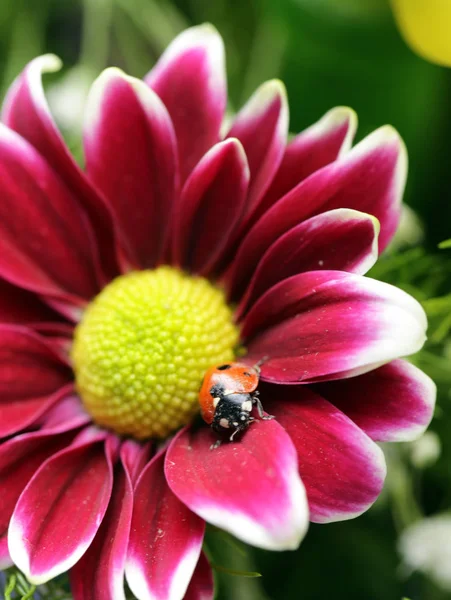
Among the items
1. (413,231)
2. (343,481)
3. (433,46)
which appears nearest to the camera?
(343,481)

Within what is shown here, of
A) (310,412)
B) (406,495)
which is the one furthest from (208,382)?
(406,495)

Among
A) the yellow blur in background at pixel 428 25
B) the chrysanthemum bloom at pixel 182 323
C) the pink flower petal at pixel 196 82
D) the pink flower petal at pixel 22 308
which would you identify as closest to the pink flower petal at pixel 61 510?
the chrysanthemum bloom at pixel 182 323

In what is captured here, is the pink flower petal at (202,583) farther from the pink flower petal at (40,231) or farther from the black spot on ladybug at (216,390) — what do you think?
the pink flower petal at (40,231)

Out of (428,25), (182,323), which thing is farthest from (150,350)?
(428,25)

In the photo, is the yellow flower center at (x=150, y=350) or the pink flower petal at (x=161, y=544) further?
the yellow flower center at (x=150, y=350)

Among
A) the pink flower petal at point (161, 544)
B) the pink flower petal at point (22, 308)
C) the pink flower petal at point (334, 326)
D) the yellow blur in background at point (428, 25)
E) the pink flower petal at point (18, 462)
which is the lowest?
the pink flower petal at point (18, 462)

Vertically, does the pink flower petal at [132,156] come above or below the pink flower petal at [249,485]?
above

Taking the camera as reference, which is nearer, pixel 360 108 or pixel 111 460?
pixel 111 460

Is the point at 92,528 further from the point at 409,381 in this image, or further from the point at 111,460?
the point at 409,381
